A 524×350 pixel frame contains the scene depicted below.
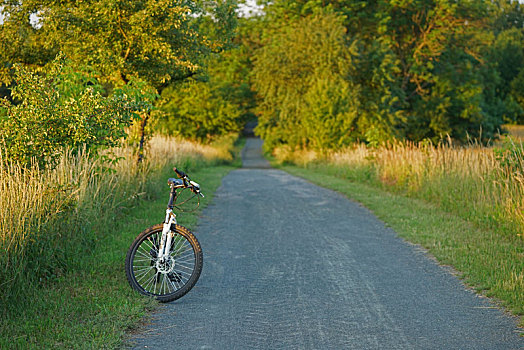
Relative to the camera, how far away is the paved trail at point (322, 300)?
5156mm

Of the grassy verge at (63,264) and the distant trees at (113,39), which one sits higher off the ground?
the distant trees at (113,39)

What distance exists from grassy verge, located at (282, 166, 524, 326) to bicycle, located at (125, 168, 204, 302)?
11.4 feet

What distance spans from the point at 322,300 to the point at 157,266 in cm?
194

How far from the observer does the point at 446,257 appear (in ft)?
27.8

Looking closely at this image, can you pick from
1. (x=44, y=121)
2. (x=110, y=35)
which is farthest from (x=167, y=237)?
(x=110, y=35)

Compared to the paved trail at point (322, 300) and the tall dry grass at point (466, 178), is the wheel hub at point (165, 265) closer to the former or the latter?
the paved trail at point (322, 300)

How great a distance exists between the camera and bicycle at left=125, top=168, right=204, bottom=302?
6.43 meters

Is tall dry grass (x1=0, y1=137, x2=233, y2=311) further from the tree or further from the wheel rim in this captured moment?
the tree

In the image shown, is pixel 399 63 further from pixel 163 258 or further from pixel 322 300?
pixel 163 258

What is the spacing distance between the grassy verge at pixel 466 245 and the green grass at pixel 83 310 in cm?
397

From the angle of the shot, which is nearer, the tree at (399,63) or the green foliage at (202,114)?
the tree at (399,63)

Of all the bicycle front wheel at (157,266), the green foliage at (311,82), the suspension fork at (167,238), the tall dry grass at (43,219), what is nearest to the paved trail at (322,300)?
the bicycle front wheel at (157,266)

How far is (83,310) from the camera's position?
5789mm

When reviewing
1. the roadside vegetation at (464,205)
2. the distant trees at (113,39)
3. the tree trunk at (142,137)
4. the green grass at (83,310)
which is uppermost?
the distant trees at (113,39)
